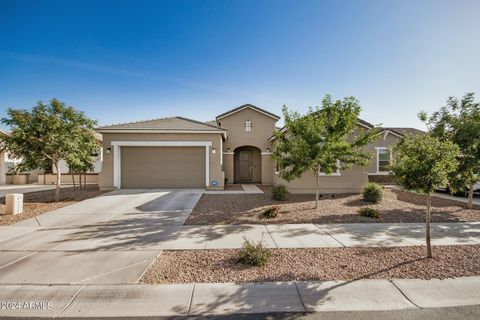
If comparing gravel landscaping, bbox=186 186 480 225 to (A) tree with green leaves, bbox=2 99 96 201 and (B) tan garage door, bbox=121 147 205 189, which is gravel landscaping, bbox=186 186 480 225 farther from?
(A) tree with green leaves, bbox=2 99 96 201

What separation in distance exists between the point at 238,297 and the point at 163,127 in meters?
12.4

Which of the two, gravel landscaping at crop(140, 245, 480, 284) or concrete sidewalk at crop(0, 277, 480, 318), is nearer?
concrete sidewalk at crop(0, 277, 480, 318)

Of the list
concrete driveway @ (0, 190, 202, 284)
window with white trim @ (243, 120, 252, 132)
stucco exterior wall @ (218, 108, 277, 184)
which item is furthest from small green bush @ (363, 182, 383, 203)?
window with white trim @ (243, 120, 252, 132)

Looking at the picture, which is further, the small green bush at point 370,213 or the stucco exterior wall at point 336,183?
the stucco exterior wall at point 336,183

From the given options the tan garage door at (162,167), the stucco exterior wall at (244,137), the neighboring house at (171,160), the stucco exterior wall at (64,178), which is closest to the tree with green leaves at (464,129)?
the neighboring house at (171,160)

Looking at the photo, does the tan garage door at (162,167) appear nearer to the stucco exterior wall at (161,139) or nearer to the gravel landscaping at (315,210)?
the stucco exterior wall at (161,139)

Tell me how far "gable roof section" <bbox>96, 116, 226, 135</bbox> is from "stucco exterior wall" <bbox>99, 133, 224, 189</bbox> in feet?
1.10

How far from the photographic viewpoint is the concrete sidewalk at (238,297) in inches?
122

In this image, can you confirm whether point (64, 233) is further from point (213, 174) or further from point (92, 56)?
point (92, 56)

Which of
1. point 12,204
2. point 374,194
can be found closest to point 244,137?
point 374,194

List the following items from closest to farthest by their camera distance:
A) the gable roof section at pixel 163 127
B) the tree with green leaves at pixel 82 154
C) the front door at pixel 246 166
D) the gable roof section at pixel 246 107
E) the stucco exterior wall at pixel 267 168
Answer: the tree with green leaves at pixel 82 154 < the gable roof section at pixel 163 127 < the gable roof section at pixel 246 107 < the stucco exterior wall at pixel 267 168 < the front door at pixel 246 166

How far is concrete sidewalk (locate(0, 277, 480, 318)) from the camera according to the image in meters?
3.11

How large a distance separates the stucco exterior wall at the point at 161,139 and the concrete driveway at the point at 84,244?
4.38m

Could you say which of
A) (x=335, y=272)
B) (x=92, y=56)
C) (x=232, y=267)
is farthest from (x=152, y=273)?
(x=92, y=56)
